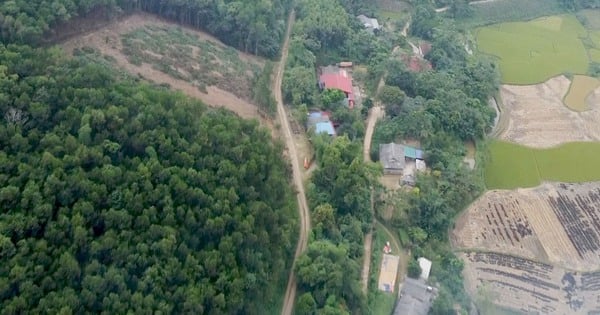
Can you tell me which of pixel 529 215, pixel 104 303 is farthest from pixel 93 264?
pixel 529 215

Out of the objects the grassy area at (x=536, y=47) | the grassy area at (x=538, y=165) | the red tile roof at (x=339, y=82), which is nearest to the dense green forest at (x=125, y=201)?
the red tile roof at (x=339, y=82)

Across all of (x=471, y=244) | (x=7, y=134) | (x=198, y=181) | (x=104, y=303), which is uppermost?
(x=7, y=134)

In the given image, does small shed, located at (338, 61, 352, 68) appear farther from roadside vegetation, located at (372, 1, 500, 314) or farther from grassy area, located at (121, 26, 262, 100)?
grassy area, located at (121, 26, 262, 100)

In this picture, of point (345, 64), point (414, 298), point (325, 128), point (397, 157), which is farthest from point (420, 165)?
point (345, 64)

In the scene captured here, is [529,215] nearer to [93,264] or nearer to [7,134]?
[93,264]

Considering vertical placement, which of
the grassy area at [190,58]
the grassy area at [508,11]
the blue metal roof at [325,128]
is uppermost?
the grassy area at [508,11]

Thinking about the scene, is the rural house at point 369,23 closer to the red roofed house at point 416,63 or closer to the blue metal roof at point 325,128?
the red roofed house at point 416,63

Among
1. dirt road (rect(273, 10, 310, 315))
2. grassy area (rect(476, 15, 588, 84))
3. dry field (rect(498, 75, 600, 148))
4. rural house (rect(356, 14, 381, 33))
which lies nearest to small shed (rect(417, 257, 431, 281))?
dirt road (rect(273, 10, 310, 315))
